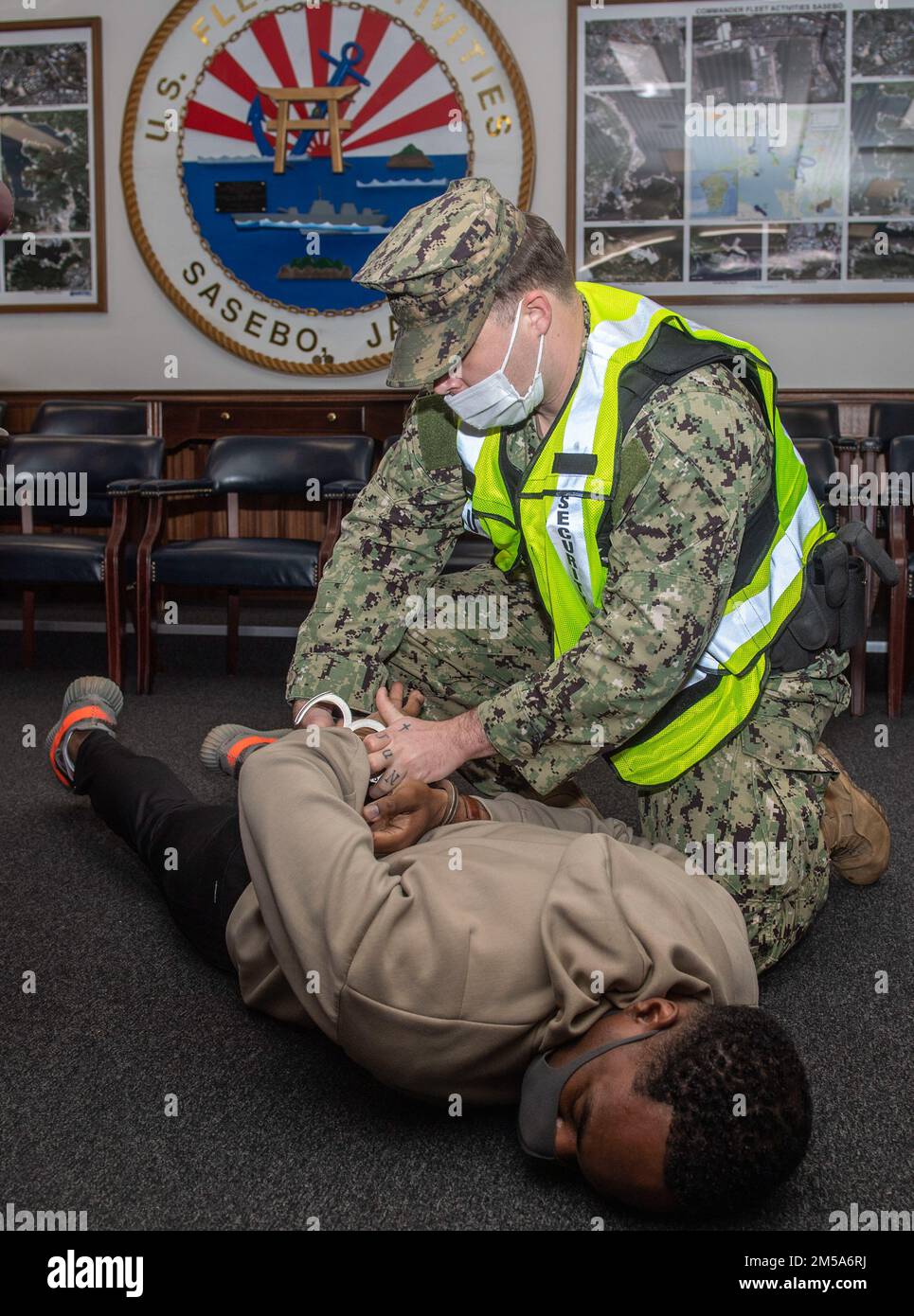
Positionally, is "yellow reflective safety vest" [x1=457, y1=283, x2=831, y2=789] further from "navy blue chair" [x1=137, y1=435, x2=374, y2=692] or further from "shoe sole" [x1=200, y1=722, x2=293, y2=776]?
"navy blue chair" [x1=137, y1=435, x2=374, y2=692]

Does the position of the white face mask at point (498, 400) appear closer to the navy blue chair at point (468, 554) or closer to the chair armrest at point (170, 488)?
the navy blue chair at point (468, 554)

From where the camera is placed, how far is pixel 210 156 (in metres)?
4.87

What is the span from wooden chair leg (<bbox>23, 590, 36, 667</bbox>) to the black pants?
2.08 metres

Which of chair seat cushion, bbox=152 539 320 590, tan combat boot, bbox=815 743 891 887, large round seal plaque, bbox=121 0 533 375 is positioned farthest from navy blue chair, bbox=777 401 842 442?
tan combat boot, bbox=815 743 891 887

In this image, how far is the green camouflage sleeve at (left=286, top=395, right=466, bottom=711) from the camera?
186 centimetres

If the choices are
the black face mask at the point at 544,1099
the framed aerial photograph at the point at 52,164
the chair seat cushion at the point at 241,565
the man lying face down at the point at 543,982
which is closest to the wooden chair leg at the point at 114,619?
the chair seat cushion at the point at 241,565

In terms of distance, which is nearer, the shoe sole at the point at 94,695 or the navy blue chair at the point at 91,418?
the shoe sole at the point at 94,695

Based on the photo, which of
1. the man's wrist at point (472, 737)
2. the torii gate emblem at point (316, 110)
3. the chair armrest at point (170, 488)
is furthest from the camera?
the torii gate emblem at point (316, 110)

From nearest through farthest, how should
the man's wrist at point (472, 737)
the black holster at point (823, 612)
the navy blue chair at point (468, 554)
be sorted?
the man's wrist at point (472, 737) < the black holster at point (823, 612) < the navy blue chair at point (468, 554)

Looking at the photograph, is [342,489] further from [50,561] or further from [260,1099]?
[260,1099]

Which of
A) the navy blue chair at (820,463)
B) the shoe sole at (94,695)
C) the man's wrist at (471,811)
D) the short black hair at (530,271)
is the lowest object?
the man's wrist at (471,811)

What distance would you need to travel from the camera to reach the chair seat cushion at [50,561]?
12.1 feet

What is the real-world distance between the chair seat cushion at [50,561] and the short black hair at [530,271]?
2.45 metres

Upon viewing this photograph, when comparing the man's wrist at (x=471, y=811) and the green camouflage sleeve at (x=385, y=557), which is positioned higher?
the green camouflage sleeve at (x=385, y=557)
